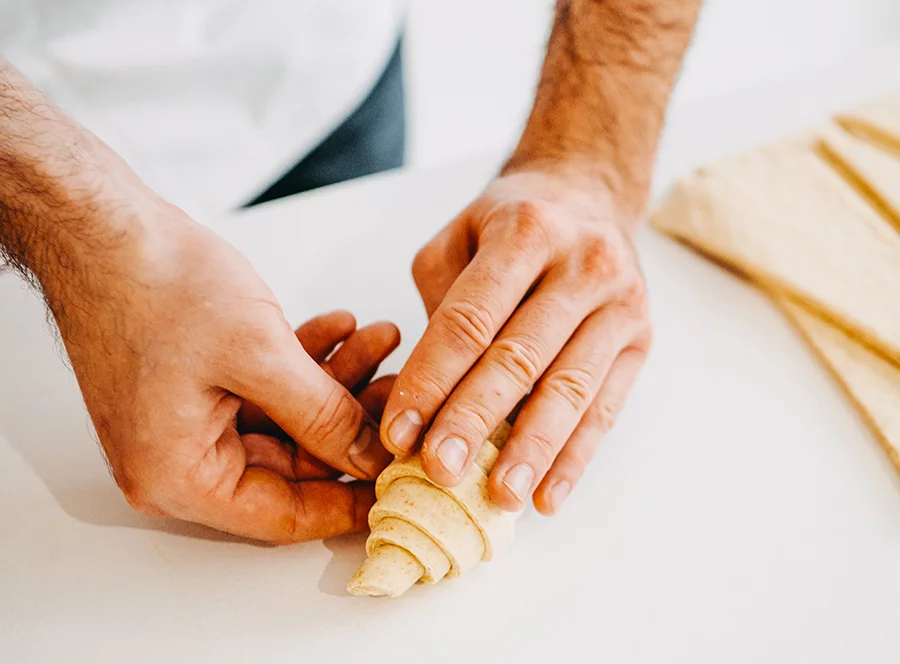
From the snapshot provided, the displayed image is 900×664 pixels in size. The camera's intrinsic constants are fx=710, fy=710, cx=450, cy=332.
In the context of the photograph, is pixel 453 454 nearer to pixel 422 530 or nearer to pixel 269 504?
pixel 422 530

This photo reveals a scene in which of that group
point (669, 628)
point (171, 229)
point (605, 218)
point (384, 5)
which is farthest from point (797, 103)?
point (171, 229)

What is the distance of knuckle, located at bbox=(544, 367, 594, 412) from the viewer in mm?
952

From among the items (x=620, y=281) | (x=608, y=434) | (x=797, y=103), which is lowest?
(x=608, y=434)

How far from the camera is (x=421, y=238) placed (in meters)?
1.37

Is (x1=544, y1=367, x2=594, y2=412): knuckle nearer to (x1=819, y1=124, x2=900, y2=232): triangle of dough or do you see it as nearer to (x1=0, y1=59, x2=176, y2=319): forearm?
(x1=0, y1=59, x2=176, y2=319): forearm

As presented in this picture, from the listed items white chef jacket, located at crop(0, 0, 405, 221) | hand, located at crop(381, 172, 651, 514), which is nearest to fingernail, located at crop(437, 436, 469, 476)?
hand, located at crop(381, 172, 651, 514)

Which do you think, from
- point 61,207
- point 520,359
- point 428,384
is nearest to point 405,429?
point 428,384

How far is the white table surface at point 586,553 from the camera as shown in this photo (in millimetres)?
871

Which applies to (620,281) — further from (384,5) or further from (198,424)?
(384,5)

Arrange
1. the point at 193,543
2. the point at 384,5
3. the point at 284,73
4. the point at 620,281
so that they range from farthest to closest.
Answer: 1. the point at 384,5
2. the point at 284,73
3. the point at 620,281
4. the point at 193,543

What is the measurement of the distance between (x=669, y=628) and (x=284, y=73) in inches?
45.3

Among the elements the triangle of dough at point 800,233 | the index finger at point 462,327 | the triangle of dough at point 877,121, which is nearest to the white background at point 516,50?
the triangle of dough at point 877,121

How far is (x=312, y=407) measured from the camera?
0.85m

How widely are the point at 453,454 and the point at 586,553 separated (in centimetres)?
27
